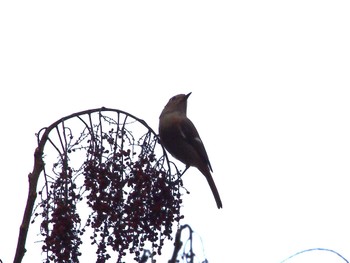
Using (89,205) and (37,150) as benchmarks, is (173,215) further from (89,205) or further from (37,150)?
(37,150)

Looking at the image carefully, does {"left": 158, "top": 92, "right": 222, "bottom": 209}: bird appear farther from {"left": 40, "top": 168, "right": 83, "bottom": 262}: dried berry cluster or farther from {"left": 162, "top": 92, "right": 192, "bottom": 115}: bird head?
{"left": 40, "top": 168, "right": 83, "bottom": 262}: dried berry cluster

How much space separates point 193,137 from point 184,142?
0.56 feet

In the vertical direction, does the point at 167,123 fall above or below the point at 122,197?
above

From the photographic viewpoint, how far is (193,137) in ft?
32.2

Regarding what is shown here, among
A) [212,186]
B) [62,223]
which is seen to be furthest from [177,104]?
[62,223]

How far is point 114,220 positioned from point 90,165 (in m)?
0.54

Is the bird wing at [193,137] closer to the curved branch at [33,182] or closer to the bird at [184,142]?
the bird at [184,142]

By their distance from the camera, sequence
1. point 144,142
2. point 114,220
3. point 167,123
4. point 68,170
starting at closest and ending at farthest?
point 114,220 → point 68,170 → point 144,142 → point 167,123

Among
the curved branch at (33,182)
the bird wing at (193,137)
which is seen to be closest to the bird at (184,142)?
the bird wing at (193,137)

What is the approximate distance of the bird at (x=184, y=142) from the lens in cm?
966

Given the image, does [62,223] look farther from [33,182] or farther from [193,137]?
[193,137]

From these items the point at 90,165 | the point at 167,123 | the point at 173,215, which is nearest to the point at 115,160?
the point at 90,165

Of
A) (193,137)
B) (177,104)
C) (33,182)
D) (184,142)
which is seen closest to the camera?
(33,182)

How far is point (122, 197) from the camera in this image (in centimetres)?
490
